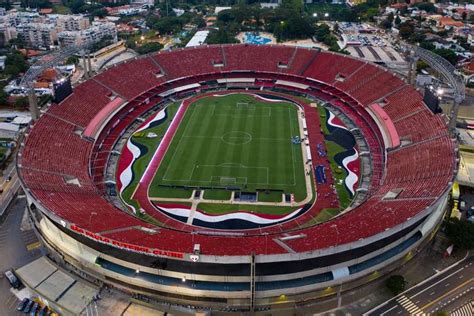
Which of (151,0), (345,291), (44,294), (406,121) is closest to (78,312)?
(44,294)

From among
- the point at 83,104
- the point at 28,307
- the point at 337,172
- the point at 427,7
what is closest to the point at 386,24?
the point at 427,7

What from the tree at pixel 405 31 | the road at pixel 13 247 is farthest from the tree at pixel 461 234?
the tree at pixel 405 31

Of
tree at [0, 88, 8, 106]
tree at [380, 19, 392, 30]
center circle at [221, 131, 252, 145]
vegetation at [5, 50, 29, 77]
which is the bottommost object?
vegetation at [5, 50, 29, 77]

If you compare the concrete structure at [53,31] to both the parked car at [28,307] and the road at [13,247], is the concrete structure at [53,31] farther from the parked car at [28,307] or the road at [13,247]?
the parked car at [28,307]

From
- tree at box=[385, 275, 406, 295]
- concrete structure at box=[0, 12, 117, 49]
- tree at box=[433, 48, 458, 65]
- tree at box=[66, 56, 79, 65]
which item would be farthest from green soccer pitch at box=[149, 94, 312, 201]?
concrete structure at box=[0, 12, 117, 49]

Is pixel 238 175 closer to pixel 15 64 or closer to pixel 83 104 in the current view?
pixel 83 104

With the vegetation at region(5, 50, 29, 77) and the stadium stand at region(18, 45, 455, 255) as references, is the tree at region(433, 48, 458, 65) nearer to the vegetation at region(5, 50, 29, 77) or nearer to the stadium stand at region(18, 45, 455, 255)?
the stadium stand at region(18, 45, 455, 255)

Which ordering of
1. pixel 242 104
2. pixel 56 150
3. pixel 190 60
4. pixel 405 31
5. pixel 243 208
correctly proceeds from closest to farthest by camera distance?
pixel 243 208 → pixel 56 150 → pixel 242 104 → pixel 190 60 → pixel 405 31
